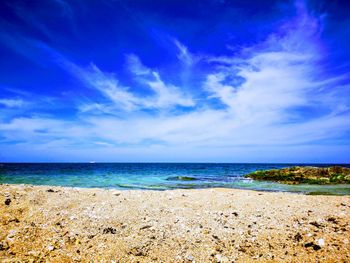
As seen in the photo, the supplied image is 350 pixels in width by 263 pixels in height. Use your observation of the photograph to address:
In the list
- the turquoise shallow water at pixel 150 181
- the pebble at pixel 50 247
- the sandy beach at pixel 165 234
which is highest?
the sandy beach at pixel 165 234

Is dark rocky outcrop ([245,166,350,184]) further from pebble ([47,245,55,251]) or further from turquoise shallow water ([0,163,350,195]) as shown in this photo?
pebble ([47,245,55,251])

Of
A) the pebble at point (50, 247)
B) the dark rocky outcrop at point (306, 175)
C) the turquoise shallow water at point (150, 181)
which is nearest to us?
the pebble at point (50, 247)

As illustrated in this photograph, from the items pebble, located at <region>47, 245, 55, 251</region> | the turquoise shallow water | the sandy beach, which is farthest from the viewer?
the turquoise shallow water

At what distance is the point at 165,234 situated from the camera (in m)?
6.87

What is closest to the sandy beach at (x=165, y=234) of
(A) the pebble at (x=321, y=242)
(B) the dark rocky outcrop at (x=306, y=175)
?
(A) the pebble at (x=321, y=242)

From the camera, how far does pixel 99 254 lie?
233 inches

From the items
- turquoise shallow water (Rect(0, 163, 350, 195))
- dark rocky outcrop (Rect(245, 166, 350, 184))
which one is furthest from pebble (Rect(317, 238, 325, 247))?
dark rocky outcrop (Rect(245, 166, 350, 184))

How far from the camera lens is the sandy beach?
574cm

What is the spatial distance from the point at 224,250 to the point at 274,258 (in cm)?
112

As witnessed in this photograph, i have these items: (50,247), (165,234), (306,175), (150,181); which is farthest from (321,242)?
(306,175)

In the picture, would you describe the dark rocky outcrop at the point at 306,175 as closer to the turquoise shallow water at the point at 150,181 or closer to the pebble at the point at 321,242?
the turquoise shallow water at the point at 150,181

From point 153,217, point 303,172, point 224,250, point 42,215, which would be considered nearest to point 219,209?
point 153,217

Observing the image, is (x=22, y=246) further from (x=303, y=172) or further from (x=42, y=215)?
(x=303, y=172)

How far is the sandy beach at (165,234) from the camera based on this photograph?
5.74m
